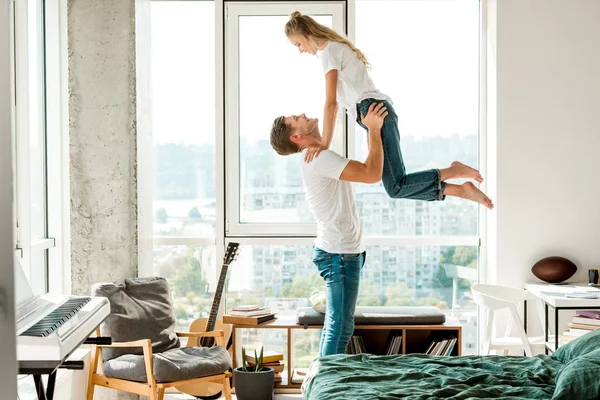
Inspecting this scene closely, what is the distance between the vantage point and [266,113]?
5164mm

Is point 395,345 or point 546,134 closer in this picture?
point 395,345

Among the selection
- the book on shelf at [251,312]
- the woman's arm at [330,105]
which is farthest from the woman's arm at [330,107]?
the book on shelf at [251,312]

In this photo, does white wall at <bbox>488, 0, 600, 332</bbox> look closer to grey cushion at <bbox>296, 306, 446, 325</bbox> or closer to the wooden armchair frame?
grey cushion at <bbox>296, 306, 446, 325</bbox>

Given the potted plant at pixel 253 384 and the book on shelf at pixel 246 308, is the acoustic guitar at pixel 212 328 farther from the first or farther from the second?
the potted plant at pixel 253 384

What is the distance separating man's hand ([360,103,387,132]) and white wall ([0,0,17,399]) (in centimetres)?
291

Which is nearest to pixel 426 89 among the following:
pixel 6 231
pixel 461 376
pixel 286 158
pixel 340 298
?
pixel 286 158

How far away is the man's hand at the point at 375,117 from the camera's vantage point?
12.0 ft

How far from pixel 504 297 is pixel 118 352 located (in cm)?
249

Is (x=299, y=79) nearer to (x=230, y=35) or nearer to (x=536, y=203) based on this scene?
(x=230, y=35)

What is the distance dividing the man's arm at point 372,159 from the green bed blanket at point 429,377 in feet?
2.93

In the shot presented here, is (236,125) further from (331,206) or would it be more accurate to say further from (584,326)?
(584,326)

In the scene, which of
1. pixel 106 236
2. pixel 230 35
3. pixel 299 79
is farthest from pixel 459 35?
pixel 106 236

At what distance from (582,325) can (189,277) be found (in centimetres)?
266

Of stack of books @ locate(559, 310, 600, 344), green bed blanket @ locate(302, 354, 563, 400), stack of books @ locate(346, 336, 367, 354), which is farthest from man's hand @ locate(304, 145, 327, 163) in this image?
stack of books @ locate(559, 310, 600, 344)
